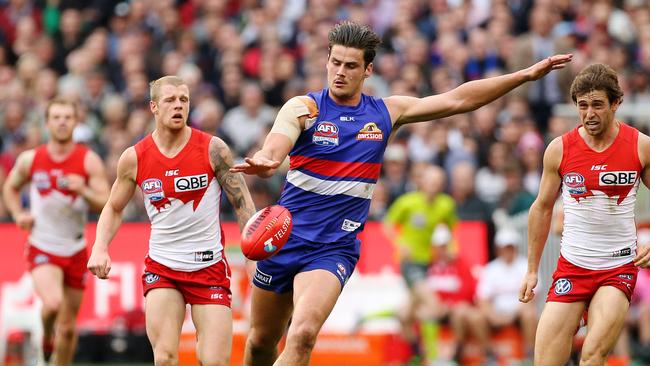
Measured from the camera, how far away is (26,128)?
2058cm

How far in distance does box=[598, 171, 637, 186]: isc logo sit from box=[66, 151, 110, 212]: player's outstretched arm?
17.3 feet

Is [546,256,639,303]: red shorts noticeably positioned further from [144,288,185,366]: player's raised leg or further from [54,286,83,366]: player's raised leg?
[54,286,83,366]: player's raised leg

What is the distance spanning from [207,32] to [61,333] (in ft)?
30.0

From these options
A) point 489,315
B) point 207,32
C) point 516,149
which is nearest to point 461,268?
point 489,315

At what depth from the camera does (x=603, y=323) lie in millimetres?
9984

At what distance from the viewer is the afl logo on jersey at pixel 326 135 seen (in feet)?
33.2

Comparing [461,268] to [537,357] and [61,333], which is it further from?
[537,357]

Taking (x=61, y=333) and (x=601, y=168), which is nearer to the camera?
(x=601, y=168)

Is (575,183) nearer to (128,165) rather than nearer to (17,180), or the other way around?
(128,165)

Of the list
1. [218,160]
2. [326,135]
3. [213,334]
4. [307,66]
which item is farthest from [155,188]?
[307,66]

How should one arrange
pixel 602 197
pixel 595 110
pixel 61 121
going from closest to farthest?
pixel 595 110 < pixel 602 197 < pixel 61 121

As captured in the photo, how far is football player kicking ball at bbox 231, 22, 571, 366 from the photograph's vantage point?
33.1ft

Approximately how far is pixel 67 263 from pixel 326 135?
466cm

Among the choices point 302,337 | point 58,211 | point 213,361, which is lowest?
point 213,361
